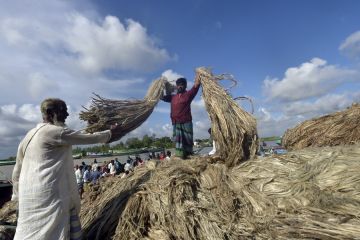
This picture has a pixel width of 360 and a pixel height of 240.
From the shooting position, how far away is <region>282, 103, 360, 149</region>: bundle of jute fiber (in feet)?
18.2

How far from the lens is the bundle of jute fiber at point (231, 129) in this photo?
4750 mm

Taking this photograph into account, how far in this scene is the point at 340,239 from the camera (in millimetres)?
2838

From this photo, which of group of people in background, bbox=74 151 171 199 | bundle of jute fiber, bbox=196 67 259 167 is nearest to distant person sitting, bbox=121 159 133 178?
group of people in background, bbox=74 151 171 199

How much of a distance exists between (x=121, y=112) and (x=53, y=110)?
157 centimetres

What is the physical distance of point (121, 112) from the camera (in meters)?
5.30

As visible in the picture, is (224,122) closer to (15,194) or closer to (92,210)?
(92,210)

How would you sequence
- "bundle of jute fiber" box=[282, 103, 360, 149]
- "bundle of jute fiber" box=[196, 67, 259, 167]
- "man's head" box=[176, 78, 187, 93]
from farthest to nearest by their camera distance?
"man's head" box=[176, 78, 187, 93] → "bundle of jute fiber" box=[282, 103, 360, 149] → "bundle of jute fiber" box=[196, 67, 259, 167]

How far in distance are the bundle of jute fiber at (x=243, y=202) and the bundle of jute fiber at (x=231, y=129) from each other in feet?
1.15

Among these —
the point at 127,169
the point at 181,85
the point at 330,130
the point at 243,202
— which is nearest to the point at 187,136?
the point at 181,85

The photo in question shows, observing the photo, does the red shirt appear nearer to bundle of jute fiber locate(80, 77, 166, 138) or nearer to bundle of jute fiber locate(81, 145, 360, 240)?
bundle of jute fiber locate(80, 77, 166, 138)

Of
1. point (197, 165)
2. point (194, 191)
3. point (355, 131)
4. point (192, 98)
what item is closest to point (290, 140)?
point (355, 131)

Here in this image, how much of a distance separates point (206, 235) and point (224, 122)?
6.01 feet

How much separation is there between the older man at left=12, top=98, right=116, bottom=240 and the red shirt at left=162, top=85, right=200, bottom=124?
2.42 metres

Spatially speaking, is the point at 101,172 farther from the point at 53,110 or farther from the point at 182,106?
the point at 53,110
